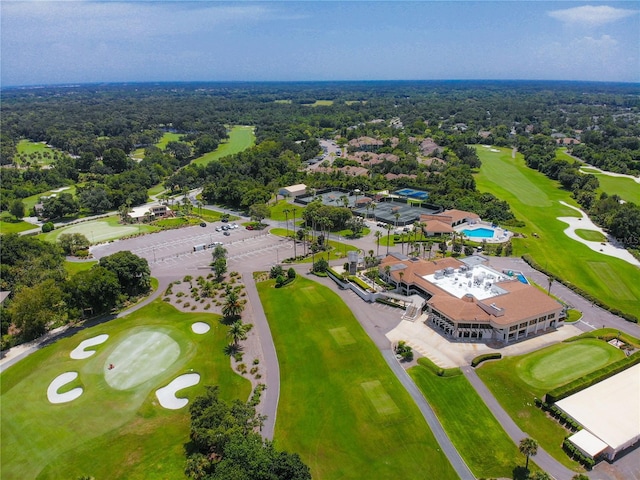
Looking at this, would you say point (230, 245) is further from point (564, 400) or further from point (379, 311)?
point (564, 400)

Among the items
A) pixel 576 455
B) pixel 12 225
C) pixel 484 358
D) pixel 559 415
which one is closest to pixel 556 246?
pixel 484 358

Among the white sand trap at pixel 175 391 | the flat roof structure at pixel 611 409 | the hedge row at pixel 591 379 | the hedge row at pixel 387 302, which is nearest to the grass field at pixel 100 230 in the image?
the white sand trap at pixel 175 391

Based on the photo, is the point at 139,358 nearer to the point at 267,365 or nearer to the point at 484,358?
the point at 267,365

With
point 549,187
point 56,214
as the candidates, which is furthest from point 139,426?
point 549,187

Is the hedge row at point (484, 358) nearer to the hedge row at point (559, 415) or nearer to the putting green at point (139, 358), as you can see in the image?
the hedge row at point (559, 415)

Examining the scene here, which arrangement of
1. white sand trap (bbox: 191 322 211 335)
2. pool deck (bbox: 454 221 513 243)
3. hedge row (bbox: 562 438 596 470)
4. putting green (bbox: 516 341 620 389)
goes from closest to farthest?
hedge row (bbox: 562 438 596 470) → putting green (bbox: 516 341 620 389) → white sand trap (bbox: 191 322 211 335) → pool deck (bbox: 454 221 513 243)

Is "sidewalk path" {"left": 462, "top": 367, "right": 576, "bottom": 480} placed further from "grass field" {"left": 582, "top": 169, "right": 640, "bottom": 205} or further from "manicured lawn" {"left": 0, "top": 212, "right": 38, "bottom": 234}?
"manicured lawn" {"left": 0, "top": 212, "right": 38, "bottom": 234}

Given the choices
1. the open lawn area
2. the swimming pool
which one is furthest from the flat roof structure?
the swimming pool

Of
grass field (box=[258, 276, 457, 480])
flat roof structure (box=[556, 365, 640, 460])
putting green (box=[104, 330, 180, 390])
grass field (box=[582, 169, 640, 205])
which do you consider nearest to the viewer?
grass field (box=[258, 276, 457, 480])
